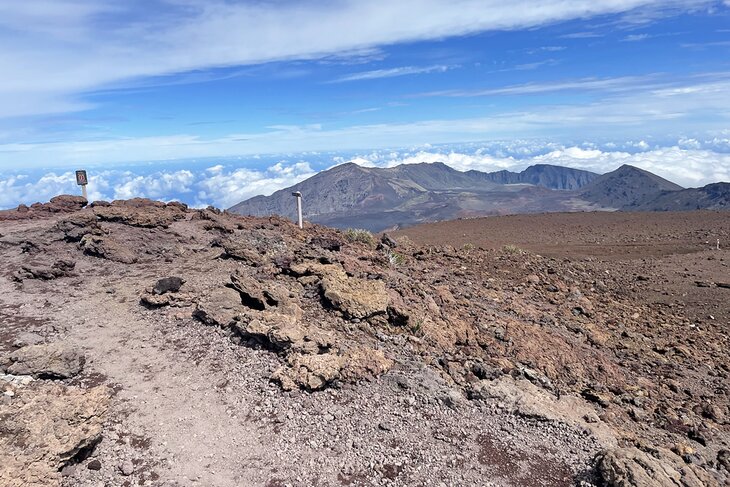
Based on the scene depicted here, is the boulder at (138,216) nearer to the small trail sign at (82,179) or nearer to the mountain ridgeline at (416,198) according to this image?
the small trail sign at (82,179)

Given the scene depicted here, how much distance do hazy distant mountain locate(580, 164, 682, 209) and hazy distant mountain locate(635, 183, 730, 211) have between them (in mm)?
30898

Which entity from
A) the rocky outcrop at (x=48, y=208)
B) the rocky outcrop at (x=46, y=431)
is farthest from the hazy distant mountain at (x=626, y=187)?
the rocky outcrop at (x=46, y=431)

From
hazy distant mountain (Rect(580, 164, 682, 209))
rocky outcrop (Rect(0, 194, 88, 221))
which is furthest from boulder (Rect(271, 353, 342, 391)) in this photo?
hazy distant mountain (Rect(580, 164, 682, 209))

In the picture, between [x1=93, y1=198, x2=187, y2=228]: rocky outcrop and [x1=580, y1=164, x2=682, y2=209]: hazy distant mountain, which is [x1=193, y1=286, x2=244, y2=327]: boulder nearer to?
[x1=93, y1=198, x2=187, y2=228]: rocky outcrop

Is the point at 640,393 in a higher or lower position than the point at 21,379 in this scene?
lower

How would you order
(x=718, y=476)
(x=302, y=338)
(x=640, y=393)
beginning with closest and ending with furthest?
(x=718, y=476) < (x=302, y=338) < (x=640, y=393)

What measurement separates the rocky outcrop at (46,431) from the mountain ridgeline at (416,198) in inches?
2738

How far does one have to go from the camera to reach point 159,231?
40.0ft

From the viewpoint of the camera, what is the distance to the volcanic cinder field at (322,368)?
5172 mm

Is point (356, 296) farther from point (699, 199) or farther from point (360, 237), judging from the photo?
point (699, 199)

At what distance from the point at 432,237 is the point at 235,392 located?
66.1 ft

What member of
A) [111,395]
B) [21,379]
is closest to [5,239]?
[21,379]

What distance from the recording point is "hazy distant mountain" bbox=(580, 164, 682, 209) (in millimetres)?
97500

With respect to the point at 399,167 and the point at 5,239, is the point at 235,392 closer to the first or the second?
the point at 5,239
